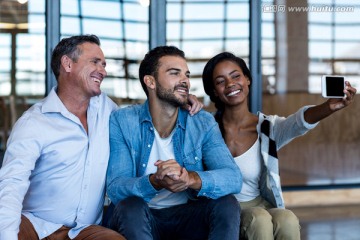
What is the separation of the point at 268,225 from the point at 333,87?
2.37 feet

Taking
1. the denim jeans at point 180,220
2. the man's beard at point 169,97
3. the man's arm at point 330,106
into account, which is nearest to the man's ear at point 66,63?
the man's beard at point 169,97

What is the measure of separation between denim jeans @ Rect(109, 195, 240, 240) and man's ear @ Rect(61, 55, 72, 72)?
0.71 m

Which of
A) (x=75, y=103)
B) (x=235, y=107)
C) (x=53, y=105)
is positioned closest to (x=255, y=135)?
(x=235, y=107)

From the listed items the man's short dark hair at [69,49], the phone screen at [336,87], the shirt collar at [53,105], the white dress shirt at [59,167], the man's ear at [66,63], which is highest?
the man's short dark hair at [69,49]

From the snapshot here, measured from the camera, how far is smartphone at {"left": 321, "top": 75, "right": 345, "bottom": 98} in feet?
8.68

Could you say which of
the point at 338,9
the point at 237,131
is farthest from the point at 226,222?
the point at 338,9

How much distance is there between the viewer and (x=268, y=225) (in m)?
2.53

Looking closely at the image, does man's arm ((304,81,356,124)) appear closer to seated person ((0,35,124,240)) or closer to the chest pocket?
the chest pocket

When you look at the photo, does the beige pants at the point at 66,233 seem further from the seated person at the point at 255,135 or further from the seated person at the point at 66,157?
the seated person at the point at 255,135

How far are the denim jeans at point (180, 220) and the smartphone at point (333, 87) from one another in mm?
684

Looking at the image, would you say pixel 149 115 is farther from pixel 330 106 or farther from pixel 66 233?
pixel 330 106

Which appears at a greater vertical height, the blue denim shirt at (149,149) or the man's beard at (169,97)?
the man's beard at (169,97)

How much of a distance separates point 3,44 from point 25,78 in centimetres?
52

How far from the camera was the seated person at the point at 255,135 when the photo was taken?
2.59 metres
